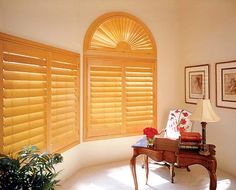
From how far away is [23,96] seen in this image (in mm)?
2490

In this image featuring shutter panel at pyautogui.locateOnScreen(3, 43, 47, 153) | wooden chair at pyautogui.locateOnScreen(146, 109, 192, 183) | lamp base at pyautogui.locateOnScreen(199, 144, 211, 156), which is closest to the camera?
shutter panel at pyautogui.locateOnScreen(3, 43, 47, 153)

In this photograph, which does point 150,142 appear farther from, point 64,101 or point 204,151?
point 64,101

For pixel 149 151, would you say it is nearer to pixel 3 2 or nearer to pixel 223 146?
pixel 223 146

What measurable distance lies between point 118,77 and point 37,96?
1595 mm

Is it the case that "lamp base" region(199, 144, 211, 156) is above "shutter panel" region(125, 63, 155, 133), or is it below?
below

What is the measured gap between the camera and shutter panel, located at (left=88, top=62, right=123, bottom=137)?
375cm

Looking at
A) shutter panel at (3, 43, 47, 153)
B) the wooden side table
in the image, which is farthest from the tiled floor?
shutter panel at (3, 43, 47, 153)

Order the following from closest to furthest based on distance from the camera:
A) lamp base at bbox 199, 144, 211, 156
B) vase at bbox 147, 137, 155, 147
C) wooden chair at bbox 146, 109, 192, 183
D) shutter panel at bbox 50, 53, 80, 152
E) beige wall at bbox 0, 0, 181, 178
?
lamp base at bbox 199, 144, 211, 156 → beige wall at bbox 0, 0, 181, 178 → vase at bbox 147, 137, 155, 147 → shutter panel at bbox 50, 53, 80, 152 → wooden chair at bbox 146, 109, 192, 183

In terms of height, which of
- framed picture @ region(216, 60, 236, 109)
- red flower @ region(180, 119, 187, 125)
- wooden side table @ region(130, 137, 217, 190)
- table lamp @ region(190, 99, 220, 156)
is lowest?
wooden side table @ region(130, 137, 217, 190)

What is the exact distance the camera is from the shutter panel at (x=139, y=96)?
13.3ft

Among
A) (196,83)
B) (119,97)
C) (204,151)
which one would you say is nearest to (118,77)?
(119,97)

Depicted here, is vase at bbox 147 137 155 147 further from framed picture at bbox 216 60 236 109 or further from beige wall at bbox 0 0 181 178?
framed picture at bbox 216 60 236 109

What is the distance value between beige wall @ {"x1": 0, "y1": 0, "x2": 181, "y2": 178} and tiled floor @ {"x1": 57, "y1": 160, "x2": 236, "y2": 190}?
0.70ft

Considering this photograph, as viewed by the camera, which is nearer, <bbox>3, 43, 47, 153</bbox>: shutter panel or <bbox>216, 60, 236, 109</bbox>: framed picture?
<bbox>3, 43, 47, 153</bbox>: shutter panel
